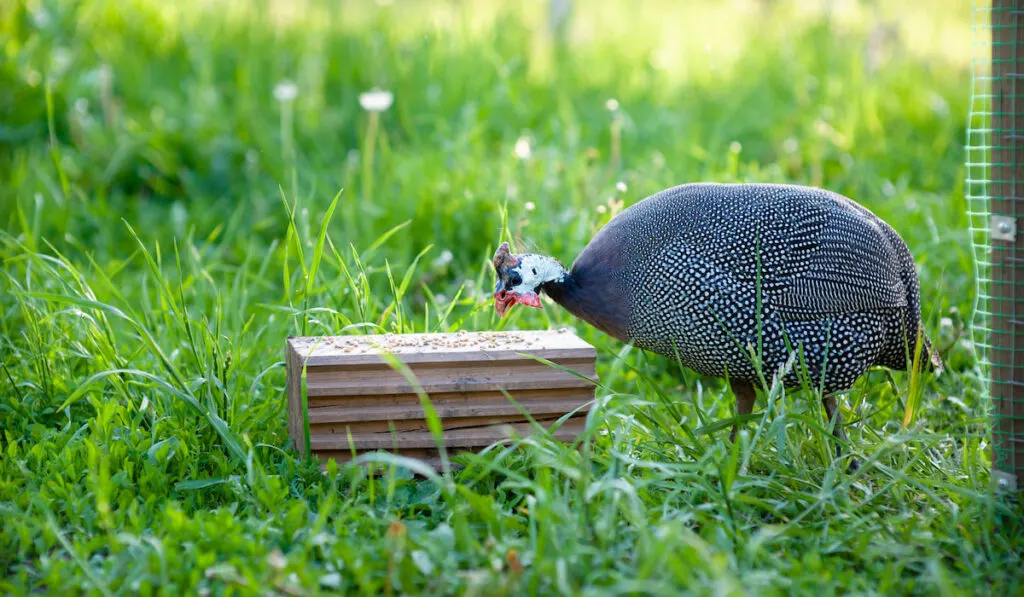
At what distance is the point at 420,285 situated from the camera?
4.46 meters

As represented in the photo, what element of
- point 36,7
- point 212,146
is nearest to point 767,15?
point 212,146

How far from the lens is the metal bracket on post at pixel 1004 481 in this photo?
2615 millimetres

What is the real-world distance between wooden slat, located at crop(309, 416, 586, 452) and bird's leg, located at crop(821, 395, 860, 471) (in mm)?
780

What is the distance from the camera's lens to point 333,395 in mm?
2801

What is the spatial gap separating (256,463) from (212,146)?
346 centimetres

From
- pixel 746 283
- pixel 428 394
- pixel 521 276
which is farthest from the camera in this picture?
pixel 521 276

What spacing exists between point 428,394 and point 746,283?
1.00m

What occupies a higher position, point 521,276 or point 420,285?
point 521,276

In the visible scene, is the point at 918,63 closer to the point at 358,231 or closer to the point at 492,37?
the point at 492,37

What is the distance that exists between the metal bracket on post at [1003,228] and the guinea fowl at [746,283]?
443 mm

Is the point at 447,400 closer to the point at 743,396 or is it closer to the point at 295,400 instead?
the point at 295,400

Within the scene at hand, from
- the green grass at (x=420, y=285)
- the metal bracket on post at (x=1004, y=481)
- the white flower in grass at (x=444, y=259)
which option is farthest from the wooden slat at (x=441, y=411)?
the white flower in grass at (x=444, y=259)

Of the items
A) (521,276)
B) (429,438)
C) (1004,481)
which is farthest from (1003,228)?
(429,438)

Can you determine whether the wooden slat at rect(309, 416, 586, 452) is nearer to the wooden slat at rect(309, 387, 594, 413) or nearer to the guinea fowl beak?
the wooden slat at rect(309, 387, 594, 413)
